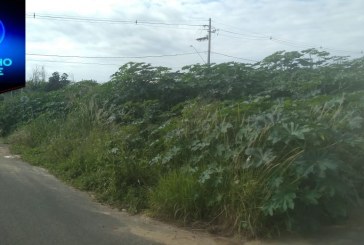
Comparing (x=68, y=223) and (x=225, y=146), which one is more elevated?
(x=225, y=146)

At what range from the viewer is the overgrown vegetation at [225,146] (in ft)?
17.3

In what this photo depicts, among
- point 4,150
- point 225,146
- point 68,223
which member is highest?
point 225,146

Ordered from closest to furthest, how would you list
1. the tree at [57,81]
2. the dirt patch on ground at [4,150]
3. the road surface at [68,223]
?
1. the road surface at [68,223]
2. the dirt patch on ground at [4,150]
3. the tree at [57,81]

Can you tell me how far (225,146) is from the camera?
20.4 ft

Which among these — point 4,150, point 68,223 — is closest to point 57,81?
point 4,150

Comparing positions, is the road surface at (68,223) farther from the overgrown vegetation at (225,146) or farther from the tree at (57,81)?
the tree at (57,81)

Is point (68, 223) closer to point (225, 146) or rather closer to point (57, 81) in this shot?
point (225, 146)

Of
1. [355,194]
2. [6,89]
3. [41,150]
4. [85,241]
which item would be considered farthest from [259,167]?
[41,150]

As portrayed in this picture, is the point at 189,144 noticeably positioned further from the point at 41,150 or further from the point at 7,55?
the point at 41,150

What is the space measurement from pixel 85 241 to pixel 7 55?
2.21 m

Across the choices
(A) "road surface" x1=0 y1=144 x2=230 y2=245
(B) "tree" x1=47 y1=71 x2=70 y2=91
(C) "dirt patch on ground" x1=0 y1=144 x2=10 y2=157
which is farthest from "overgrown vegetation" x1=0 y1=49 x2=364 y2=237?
(B) "tree" x1=47 y1=71 x2=70 y2=91

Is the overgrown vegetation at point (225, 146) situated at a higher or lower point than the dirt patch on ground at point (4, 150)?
higher

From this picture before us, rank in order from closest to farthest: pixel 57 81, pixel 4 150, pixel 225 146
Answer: pixel 225 146
pixel 4 150
pixel 57 81

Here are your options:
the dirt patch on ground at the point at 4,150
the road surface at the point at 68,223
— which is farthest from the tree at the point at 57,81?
the road surface at the point at 68,223
